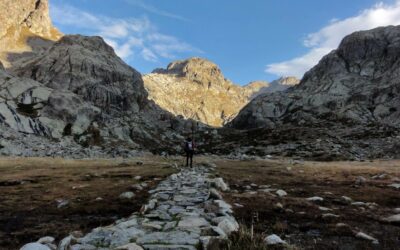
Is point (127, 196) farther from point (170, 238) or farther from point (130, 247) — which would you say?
point (130, 247)

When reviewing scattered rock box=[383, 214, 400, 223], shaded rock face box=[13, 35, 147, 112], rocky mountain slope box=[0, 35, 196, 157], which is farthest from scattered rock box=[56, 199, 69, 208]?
shaded rock face box=[13, 35, 147, 112]

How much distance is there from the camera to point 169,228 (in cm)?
1366

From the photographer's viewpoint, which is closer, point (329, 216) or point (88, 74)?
point (329, 216)

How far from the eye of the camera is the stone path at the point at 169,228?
11648 millimetres

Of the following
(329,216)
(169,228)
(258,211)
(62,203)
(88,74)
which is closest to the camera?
(169,228)

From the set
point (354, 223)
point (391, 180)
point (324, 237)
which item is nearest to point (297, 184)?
point (391, 180)

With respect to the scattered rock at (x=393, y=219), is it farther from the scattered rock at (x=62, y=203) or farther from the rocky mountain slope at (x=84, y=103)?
the rocky mountain slope at (x=84, y=103)

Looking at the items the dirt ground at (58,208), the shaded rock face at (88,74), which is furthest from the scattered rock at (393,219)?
the shaded rock face at (88,74)

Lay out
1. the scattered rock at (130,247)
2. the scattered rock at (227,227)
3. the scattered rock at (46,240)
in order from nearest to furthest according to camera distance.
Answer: the scattered rock at (130,247)
the scattered rock at (227,227)
the scattered rock at (46,240)

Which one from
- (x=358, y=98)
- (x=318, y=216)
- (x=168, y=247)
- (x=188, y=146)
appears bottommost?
(x=318, y=216)

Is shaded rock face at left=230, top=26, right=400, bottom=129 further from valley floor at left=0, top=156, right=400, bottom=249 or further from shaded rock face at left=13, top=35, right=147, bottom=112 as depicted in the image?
valley floor at left=0, top=156, right=400, bottom=249

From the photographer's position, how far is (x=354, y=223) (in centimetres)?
1650

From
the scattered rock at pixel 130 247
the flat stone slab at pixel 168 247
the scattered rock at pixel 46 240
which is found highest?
the scattered rock at pixel 130 247

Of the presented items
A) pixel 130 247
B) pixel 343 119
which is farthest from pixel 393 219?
pixel 343 119
